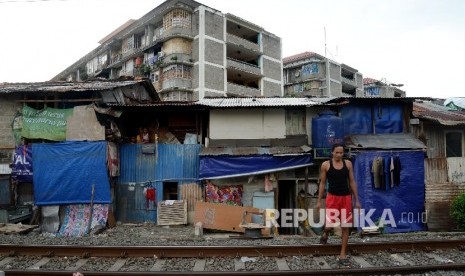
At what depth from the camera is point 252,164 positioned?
12.9m

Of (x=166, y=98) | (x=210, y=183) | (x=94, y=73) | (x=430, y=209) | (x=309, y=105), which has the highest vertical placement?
(x=94, y=73)

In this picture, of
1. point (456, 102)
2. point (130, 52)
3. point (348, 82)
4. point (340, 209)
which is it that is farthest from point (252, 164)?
point (348, 82)

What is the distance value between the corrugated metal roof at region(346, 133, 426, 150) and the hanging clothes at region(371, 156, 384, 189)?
0.62m

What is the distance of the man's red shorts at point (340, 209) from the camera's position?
5.93 metres

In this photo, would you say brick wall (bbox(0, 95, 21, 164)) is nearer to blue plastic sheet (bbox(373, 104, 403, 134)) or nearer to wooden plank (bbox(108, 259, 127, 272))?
wooden plank (bbox(108, 259, 127, 272))

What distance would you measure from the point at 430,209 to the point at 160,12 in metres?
33.8

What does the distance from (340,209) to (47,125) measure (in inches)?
466

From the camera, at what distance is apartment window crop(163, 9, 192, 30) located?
3569cm

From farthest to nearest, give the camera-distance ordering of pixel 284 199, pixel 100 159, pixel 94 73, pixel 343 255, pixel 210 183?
A: 1. pixel 94 73
2. pixel 284 199
3. pixel 210 183
4. pixel 100 159
5. pixel 343 255

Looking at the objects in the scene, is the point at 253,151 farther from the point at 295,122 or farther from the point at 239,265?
the point at 239,265

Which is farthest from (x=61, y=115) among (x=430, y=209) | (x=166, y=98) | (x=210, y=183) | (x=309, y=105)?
(x=166, y=98)

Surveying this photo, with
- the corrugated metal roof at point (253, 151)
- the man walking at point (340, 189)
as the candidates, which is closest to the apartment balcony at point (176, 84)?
the corrugated metal roof at point (253, 151)

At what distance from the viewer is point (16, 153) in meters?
12.6

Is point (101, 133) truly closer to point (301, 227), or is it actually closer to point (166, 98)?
point (301, 227)
